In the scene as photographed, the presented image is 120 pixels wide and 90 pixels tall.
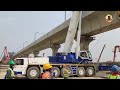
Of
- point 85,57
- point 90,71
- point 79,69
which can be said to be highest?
point 85,57

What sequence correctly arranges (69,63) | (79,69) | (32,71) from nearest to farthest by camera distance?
1. (32,71)
2. (79,69)
3. (69,63)

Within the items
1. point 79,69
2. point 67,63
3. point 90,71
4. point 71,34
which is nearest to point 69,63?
point 67,63

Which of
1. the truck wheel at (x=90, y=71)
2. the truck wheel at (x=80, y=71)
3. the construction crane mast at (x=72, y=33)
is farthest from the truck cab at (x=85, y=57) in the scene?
the construction crane mast at (x=72, y=33)

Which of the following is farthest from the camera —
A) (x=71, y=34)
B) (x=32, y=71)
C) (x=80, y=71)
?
(x=71, y=34)

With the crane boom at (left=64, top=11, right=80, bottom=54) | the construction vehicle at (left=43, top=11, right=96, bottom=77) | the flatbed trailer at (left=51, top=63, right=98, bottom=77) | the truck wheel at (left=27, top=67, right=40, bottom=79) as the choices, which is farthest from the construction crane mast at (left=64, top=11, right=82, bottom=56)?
the truck wheel at (left=27, top=67, right=40, bottom=79)

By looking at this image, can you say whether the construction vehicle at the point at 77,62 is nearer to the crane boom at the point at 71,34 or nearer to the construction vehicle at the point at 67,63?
the construction vehicle at the point at 67,63

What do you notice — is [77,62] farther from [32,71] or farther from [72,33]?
[32,71]
